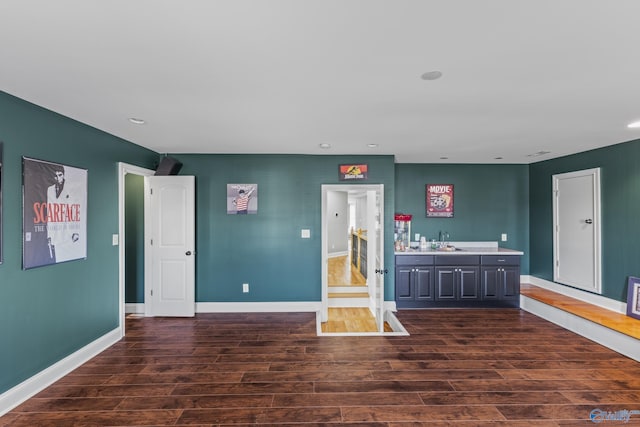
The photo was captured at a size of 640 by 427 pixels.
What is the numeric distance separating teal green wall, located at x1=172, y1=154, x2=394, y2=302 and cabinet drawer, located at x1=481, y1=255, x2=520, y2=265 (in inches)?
60.9

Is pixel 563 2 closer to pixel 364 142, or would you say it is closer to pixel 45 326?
pixel 364 142

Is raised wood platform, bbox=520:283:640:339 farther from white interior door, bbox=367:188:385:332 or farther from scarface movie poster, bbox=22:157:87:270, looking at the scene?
scarface movie poster, bbox=22:157:87:270

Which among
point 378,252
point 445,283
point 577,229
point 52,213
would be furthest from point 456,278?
point 52,213

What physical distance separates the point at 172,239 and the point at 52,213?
1.82 m

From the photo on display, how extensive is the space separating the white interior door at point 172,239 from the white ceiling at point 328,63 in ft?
4.24

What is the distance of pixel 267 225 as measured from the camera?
4.84m

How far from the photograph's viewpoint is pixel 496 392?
261 centimetres

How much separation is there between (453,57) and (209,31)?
1.41m

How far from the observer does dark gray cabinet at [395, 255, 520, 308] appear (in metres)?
4.91

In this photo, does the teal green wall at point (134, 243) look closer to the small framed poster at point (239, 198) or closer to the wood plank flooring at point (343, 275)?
the small framed poster at point (239, 198)

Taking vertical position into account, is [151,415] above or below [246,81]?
below

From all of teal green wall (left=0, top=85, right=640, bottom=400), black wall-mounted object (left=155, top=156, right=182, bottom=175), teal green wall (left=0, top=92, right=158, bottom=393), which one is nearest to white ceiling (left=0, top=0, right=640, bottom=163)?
teal green wall (left=0, top=92, right=158, bottom=393)

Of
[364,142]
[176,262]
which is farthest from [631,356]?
[176,262]

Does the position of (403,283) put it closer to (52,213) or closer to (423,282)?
(423,282)
